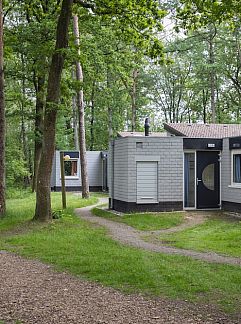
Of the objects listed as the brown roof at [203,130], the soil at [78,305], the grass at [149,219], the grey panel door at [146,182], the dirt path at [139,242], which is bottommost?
the soil at [78,305]

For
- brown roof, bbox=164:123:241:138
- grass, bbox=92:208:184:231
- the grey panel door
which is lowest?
grass, bbox=92:208:184:231

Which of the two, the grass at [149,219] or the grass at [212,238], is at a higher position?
the grass at [149,219]

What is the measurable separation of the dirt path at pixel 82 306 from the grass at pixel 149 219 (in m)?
6.83

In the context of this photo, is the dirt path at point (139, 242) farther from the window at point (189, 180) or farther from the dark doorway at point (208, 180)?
the dark doorway at point (208, 180)

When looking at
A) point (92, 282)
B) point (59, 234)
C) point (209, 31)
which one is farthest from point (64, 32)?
point (209, 31)

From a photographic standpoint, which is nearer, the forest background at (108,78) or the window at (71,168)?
the forest background at (108,78)

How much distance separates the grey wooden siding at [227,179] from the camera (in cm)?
1703

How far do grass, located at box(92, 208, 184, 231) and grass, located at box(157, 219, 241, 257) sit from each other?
95 centimetres

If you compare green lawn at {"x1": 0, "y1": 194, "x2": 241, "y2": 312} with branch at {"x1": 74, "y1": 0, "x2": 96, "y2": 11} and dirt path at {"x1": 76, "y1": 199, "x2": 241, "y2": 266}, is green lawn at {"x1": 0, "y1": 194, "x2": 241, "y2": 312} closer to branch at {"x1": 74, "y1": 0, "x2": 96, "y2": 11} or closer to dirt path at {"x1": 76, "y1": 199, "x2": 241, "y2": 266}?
dirt path at {"x1": 76, "y1": 199, "x2": 241, "y2": 266}

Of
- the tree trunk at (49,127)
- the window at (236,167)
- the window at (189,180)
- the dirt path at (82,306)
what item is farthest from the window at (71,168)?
the dirt path at (82,306)

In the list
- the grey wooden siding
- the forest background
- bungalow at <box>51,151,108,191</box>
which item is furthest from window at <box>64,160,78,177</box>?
the grey wooden siding

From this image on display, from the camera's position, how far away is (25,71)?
2153cm

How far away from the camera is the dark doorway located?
17.9 metres

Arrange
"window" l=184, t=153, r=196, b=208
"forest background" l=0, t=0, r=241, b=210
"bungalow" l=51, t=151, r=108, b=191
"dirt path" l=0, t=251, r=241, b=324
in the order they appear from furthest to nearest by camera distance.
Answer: "bungalow" l=51, t=151, r=108, b=191
"window" l=184, t=153, r=196, b=208
"forest background" l=0, t=0, r=241, b=210
"dirt path" l=0, t=251, r=241, b=324
